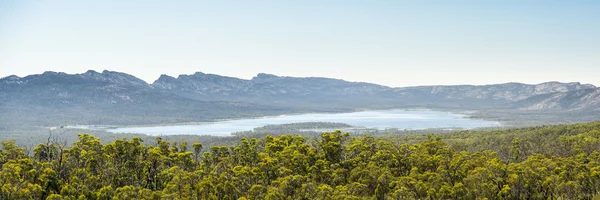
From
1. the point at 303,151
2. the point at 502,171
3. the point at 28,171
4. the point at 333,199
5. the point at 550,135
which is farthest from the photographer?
the point at 550,135

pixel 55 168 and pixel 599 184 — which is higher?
pixel 55 168

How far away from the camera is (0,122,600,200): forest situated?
140 feet

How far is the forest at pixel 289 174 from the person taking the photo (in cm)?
4262

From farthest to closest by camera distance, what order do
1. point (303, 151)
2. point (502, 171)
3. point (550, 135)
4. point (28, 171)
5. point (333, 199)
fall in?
1. point (550, 135)
2. point (303, 151)
3. point (502, 171)
4. point (28, 171)
5. point (333, 199)

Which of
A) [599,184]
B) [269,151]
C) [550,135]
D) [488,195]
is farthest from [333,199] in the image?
[550,135]

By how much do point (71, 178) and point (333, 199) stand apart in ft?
84.1

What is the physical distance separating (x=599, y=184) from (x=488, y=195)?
12.2 m

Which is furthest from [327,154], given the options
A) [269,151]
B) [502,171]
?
[502,171]

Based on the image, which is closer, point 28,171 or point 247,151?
point 28,171

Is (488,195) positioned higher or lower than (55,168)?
lower

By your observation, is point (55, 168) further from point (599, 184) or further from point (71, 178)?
Result: point (599, 184)

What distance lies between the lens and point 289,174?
158ft

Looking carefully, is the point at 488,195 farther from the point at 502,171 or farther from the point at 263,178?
the point at 263,178

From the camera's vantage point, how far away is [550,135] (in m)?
104
